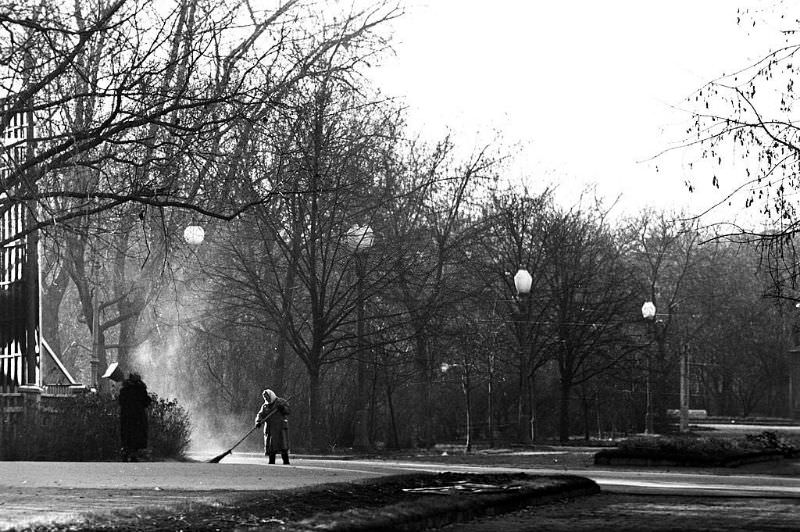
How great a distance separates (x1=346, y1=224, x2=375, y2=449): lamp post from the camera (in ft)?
125

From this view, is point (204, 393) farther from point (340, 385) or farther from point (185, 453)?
point (185, 453)

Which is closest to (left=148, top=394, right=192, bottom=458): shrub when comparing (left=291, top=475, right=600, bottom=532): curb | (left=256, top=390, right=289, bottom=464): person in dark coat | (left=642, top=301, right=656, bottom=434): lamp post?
(left=256, top=390, right=289, bottom=464): person in dark coat

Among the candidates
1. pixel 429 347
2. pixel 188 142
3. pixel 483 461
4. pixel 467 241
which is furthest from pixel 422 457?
pixel 188 142

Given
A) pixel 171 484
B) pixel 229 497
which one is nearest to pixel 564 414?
pixel 171 484

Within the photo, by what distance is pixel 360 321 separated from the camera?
39625mm

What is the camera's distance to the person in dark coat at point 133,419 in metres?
25.3

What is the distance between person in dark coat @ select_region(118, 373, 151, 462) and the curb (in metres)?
9.77

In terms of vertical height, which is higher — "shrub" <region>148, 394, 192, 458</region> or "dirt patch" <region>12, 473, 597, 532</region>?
"shrub" <region>148, 394, 192, 458</region>

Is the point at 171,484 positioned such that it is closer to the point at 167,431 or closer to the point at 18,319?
the point at 18,319

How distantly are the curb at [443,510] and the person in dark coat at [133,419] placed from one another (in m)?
9.77

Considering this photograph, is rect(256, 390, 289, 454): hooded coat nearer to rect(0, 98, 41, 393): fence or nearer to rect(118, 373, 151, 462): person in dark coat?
rect(118, 373, 151, 462): person in dark coat

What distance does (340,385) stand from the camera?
44.9 m

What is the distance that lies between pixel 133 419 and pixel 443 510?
13.0 m

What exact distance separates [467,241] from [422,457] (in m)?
15.6
